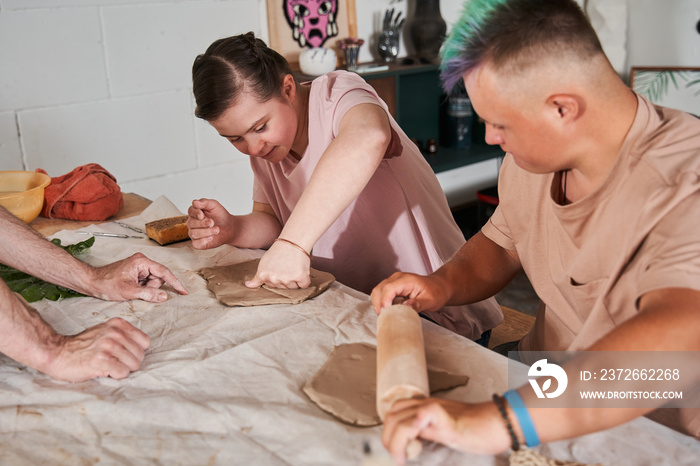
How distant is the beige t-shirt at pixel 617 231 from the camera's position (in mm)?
898

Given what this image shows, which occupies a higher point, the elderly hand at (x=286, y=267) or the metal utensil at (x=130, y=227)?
the elderly hand at (x=286, y=267)

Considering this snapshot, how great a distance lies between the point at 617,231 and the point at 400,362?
0.44 meters

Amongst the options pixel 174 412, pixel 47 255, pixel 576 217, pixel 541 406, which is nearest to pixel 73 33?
pixel 47 255

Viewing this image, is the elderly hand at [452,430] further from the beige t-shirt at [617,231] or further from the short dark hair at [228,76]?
the short dark hair at [228,76]

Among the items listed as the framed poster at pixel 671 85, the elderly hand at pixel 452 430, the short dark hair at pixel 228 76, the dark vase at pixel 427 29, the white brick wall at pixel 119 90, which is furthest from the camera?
the framed poster at pixel 671 85

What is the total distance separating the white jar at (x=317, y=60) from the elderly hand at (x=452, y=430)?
2.53 m

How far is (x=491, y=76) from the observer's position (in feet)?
3.26

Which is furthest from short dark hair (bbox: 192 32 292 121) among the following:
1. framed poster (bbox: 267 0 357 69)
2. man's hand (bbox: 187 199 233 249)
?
framed poster (bbox: 267 0 357 69)

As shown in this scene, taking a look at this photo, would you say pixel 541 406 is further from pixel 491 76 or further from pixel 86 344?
pixel 86 344

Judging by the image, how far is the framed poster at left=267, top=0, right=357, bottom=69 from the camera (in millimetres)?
3162

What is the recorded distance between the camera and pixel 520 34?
3.18ft

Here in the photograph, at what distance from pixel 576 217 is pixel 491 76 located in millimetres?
311

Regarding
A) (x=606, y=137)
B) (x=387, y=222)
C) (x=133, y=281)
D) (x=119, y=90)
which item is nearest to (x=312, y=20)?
(x=119, y=90)

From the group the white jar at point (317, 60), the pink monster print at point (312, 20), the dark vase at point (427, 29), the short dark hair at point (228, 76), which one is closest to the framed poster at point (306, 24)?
the pink monster print at point (312, 20)
